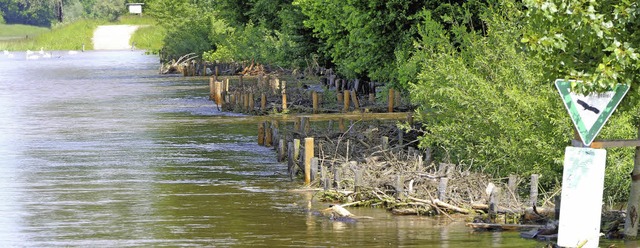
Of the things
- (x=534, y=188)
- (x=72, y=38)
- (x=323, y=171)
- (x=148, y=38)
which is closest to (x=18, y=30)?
(x=72, y=38)

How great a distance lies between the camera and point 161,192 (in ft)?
71.2

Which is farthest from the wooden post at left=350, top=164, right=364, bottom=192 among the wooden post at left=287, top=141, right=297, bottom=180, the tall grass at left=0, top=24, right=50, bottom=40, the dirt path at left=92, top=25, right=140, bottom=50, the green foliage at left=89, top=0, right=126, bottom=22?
the tall grass at left=0, top=24, right=50, bottom=40

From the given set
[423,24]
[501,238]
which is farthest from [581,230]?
[423,24]

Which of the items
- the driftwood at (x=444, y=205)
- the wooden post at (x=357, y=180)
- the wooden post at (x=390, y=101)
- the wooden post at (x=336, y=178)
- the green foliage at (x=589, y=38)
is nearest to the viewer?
the green foliage at (x=589, y=38)

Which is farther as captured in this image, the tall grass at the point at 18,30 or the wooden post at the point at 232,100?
the tall grass at the point at 18,30

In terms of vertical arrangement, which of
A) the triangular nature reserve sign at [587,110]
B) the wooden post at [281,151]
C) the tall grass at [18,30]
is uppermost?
the triangular nature reserve sign at [587,110]

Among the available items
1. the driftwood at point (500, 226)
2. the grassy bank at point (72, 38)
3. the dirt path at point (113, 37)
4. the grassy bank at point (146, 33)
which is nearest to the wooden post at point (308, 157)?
the driftwood at point (500, 226)

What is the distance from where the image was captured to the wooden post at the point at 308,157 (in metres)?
21.1

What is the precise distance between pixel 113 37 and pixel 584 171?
13623 centimetres

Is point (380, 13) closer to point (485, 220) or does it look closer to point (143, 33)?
point (485, 220)

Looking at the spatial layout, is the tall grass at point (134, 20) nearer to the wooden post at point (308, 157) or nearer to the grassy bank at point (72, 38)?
the grassy bank at point (72, 38)

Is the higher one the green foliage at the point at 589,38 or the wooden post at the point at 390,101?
the green foliage at the point at 589,38

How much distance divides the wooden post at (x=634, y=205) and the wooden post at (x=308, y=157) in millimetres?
7409

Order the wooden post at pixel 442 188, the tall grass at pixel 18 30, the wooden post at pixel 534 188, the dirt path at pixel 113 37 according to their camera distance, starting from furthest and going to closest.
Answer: the tall grass at pixel 18 30, the dirt path at pixel 113 37, the wooden post at pixel 442 188, the wooden post at pixel 534 188
